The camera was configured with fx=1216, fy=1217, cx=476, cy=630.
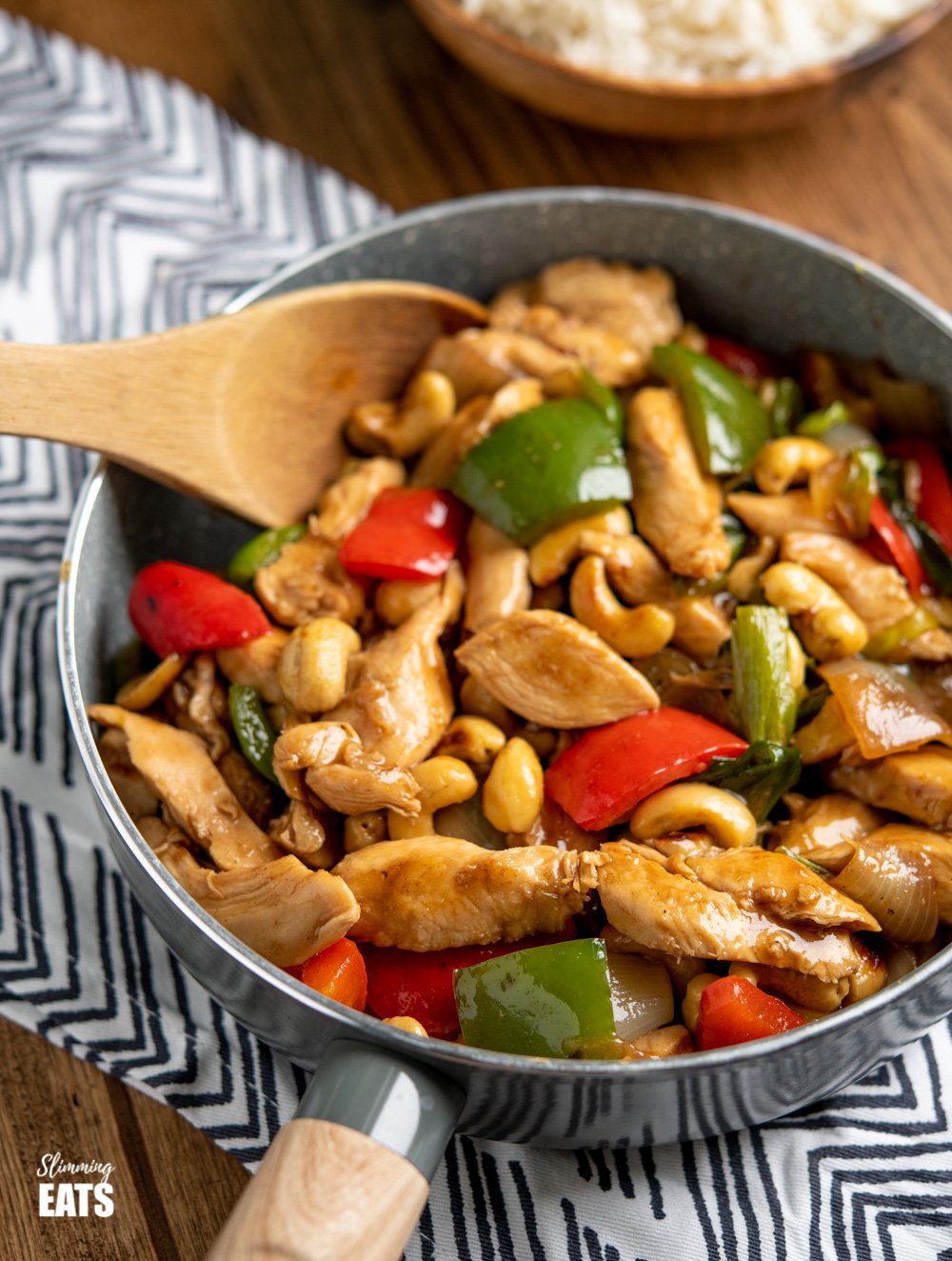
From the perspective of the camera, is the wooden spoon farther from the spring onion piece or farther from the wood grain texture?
the spring onion piece

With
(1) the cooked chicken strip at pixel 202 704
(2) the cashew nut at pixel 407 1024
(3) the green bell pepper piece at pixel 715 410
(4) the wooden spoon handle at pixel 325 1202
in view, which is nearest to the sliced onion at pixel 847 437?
(3) the green bell pepper piece at pixel 715 410

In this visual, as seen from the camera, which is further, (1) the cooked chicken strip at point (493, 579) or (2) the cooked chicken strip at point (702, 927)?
(1) the cooked chicken strip at point (493, 579)

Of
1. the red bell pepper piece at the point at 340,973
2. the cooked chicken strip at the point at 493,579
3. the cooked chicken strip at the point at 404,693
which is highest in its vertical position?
the cooked chicken strip at the point at 493,579

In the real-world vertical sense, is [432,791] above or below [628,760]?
below

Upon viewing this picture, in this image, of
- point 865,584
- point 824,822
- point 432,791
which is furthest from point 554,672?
point 865,584

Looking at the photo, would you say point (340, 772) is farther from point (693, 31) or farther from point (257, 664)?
point (693, 31)

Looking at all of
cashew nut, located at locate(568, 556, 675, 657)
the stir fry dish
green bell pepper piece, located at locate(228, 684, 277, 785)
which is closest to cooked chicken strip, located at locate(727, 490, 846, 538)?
the stir fry dish

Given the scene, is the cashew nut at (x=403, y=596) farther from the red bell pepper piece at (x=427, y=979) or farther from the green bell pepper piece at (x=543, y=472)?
the red bell pepper piece at (x=427, y=979)
